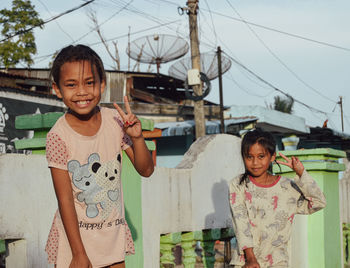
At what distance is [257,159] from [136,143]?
1409 millimetres

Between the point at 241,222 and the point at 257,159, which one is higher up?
the point at 257,159

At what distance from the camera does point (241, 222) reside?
3449mm

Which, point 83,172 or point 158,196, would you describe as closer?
point 83,172

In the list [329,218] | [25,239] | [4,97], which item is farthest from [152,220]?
[4,97]

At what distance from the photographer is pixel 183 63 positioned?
1720 centimetres

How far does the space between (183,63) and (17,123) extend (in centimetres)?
1424

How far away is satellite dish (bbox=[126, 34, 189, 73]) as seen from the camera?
1786 centimetres

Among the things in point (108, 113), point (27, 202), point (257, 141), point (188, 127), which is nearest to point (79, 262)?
point (108, 113)

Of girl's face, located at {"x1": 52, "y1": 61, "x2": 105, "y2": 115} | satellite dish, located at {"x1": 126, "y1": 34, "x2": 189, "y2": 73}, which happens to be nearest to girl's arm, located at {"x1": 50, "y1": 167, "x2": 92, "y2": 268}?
girl's face, located at {"x1": 52, "y1": 61, "x2": 105, "y2": 115}

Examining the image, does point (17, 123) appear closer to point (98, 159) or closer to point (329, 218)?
point (98, 159)

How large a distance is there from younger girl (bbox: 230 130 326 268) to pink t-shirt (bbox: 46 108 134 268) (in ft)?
4.53

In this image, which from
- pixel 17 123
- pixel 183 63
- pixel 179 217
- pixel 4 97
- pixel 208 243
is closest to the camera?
pixel 17 123

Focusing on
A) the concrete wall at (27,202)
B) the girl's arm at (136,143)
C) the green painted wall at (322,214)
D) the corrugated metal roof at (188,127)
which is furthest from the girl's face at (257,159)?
the corrugated metal roof at (188,127)

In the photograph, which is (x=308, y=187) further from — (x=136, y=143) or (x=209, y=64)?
(x=209, y=64)
